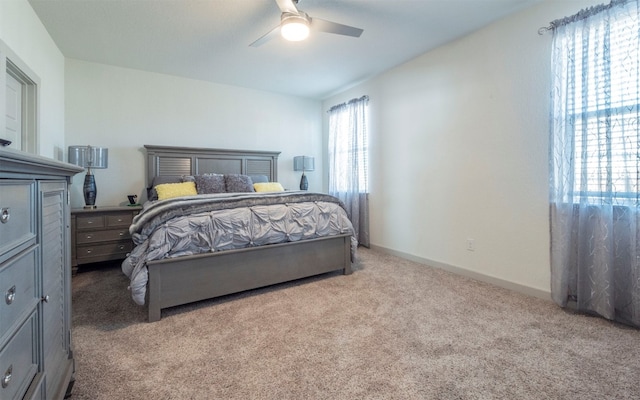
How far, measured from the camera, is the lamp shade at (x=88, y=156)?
129 inches

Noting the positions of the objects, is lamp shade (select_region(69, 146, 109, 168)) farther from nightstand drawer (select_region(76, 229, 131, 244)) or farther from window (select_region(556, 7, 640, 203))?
window (select_region(556, 7, 640, 203))

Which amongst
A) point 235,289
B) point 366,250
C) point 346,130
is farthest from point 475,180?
point 235,289

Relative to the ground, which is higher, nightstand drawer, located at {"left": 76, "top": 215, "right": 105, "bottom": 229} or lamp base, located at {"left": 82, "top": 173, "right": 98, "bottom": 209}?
lamp base, located at {"left": 82, "top": 173, "right": 98, "bottom": 209}

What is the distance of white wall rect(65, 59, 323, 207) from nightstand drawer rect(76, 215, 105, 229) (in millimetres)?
531

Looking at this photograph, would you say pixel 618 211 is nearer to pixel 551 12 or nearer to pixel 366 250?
pixel 551 12

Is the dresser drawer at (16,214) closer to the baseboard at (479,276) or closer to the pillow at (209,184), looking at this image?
the pillow at (209,184)

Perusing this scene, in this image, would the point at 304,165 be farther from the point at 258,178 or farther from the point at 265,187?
the point at 265,187

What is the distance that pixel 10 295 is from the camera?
2.59ft

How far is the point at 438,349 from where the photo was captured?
1.73m

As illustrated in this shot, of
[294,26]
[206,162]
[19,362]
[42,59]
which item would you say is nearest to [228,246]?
[19,362]

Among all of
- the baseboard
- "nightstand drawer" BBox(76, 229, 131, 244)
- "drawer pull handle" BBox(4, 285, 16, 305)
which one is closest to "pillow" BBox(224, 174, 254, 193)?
"nightstand drawer" BBox(76, 229, 131, 244)

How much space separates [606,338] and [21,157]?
2961mm

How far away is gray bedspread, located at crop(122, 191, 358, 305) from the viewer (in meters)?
2.15

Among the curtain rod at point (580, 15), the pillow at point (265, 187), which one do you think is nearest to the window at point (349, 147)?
the pillow at point (265, 187)
